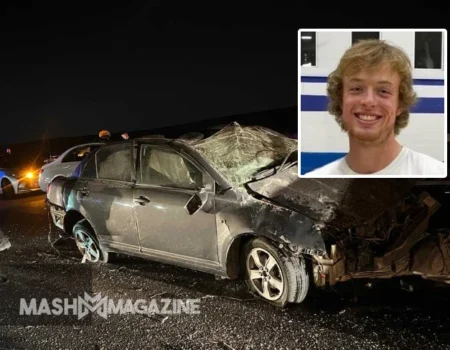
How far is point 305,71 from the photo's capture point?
4285 mm

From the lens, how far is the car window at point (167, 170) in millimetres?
4258

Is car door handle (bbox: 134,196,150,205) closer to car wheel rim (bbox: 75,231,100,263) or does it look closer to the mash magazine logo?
the mash magazine logo

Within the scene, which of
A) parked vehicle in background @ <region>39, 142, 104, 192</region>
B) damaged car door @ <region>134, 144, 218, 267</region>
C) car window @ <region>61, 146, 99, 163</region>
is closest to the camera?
damaged car door @ <region>134, 144, 218, 267</region>

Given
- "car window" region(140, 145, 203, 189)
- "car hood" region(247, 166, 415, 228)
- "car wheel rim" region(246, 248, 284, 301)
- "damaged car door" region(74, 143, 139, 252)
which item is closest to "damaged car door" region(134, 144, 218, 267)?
"car window" region(140, 145, 203, 189)

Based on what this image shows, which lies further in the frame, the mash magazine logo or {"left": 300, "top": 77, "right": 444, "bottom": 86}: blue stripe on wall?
{"left": 300, "top": 77, "right": 444, "bottom": 86}: blue stripe on wall

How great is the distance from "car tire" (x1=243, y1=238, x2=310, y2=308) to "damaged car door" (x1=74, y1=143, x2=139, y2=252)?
133cm

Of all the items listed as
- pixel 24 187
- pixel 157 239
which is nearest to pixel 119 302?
pixel 157 239

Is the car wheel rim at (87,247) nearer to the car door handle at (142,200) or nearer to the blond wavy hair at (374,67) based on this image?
the car door handle at (142,200)

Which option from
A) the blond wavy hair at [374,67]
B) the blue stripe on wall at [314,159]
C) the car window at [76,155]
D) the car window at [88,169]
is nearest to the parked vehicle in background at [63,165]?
the car window at [76,155]

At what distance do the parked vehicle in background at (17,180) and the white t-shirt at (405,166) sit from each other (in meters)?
8.28

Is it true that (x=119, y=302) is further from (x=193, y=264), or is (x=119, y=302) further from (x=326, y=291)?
(x=326, y=291)

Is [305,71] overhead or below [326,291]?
overhead

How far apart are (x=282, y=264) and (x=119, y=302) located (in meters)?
1.56

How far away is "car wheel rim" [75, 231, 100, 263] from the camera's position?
5.32m
